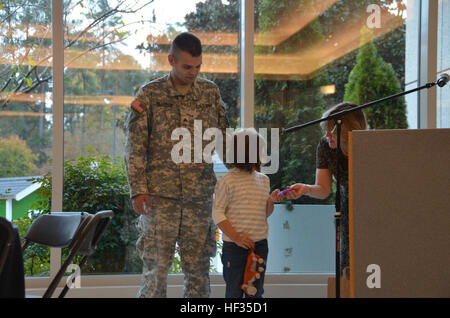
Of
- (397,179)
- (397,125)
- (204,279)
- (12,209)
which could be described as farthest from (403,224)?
(12,209)

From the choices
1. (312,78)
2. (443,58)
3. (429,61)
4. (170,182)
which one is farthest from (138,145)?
(443,58)

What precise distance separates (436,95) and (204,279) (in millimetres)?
2407

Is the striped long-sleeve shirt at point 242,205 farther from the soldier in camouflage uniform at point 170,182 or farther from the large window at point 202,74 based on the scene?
the large window at point 202,74

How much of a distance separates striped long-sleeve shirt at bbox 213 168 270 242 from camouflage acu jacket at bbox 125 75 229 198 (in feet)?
0.58

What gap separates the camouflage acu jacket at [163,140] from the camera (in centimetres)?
225

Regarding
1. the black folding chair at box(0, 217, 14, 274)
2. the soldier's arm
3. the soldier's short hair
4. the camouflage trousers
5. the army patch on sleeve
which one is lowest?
the camouflage trousers

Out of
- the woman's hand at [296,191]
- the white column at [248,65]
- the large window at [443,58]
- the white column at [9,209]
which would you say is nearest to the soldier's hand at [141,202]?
the woman's hand at [296,191]

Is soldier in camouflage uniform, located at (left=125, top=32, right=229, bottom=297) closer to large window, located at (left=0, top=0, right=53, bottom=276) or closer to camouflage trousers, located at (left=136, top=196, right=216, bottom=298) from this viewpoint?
camouflage trousers, located at (left=136, top=196, right=216, bottom=298)

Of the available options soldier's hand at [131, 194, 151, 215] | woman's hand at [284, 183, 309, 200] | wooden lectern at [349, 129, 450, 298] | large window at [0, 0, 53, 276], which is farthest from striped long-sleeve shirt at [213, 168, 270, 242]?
large window at [0, 0, 53, 276]

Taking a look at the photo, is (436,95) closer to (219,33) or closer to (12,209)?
(219,33)

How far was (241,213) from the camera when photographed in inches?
85.9

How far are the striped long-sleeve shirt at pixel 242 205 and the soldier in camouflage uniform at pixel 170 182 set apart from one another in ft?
0.52

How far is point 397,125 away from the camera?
3.45 metres

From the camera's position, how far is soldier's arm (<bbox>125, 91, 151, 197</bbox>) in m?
2.22
